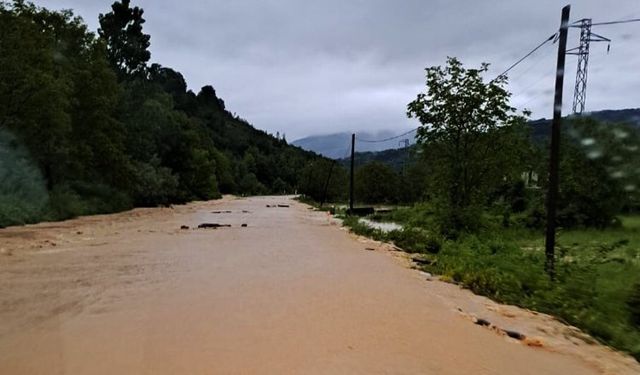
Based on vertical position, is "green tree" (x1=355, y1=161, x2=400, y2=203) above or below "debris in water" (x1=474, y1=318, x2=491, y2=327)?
above

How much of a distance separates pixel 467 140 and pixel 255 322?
16.6 m

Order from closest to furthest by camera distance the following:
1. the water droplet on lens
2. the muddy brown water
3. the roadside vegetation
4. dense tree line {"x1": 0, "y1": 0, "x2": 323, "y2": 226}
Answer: the muddy brown water
the roadside vegetation
dense tree line {"x1": 0, "y1": 0, "x2": 323, "y2": 226}
the water droplet on lens

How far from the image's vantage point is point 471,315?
9.97 metres

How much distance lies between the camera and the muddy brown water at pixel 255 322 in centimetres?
690

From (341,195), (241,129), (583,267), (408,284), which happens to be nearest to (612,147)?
(583,267)

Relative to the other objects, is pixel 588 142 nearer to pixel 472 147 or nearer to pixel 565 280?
pixel 472 147

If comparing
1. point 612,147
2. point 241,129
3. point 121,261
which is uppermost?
point 241,129

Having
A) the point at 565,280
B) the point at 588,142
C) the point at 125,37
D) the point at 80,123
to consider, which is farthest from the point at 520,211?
the point at 125,37

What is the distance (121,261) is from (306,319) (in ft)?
27.0

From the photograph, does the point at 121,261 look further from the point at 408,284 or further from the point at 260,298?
the point at 408,284

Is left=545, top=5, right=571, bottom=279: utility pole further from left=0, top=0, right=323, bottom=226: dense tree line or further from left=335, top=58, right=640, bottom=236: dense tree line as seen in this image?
left=0, top=0, right=323, bottom=226: dense tree line

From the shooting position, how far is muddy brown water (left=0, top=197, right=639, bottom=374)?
6.90 m

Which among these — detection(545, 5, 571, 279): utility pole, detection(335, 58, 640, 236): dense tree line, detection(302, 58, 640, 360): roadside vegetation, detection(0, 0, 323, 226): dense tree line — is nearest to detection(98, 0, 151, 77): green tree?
detection(0, 0, 323, 226): dense tree line

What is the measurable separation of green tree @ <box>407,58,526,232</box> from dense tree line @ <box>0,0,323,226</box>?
57.4ft
